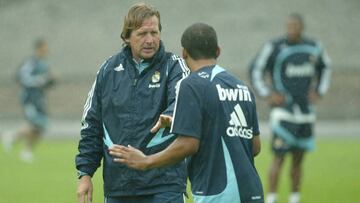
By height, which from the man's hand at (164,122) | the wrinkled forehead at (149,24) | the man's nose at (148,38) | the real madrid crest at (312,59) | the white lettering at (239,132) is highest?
the wrinkled forehead at (149,24)

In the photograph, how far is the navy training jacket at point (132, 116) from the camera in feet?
21.0

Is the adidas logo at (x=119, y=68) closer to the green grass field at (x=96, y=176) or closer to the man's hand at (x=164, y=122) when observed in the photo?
the man's hand at (x=164, y=122)

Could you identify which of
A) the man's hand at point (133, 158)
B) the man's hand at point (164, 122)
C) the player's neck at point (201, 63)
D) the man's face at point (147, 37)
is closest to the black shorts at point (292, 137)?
the man's face at point (147, 37)

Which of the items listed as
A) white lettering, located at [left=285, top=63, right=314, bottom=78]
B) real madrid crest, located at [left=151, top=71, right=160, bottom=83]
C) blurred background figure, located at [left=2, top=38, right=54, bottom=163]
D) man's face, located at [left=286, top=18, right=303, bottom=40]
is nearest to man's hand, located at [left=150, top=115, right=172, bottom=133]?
real madrid crest, located at [left=151, top=71, right=160, bottom=83]

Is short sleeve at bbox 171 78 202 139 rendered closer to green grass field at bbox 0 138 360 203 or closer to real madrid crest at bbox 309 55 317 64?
green grass field at bbox 0 138 360 203

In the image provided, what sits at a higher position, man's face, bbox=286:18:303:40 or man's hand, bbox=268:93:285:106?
man's face, bbox=286:18:303:40

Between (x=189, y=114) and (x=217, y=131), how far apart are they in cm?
20

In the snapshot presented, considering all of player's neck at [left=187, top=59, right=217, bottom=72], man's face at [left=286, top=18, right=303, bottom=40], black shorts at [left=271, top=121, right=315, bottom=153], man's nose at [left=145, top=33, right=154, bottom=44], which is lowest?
black shorts at [left=271, top=121, right=315, bottom=153]

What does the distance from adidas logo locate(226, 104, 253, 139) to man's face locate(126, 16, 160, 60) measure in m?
1.09

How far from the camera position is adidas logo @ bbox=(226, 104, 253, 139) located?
Result: 5.58m

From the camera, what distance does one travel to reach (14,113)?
3275cm

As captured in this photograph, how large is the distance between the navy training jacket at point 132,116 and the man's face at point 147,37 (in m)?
0.06

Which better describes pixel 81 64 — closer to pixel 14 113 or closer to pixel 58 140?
pixel 14 113

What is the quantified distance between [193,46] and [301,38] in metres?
7.27
